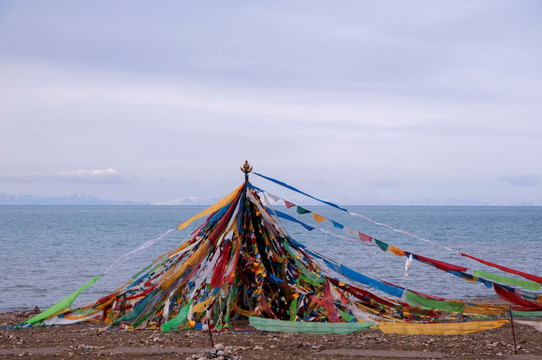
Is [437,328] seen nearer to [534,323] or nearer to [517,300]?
[517,300]

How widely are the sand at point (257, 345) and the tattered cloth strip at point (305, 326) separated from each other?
214 mm

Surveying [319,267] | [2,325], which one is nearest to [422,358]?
[319,267]

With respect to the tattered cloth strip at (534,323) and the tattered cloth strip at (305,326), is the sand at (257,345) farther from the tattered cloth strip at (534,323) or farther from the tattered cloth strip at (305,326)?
the tattered cloth strip at (534,323)

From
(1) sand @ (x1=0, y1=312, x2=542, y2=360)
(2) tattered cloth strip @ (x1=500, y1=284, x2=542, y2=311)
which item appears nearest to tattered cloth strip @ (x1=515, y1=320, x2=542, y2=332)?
(1) sand @ (x1=0, y1=312, x2=542, y2=360)

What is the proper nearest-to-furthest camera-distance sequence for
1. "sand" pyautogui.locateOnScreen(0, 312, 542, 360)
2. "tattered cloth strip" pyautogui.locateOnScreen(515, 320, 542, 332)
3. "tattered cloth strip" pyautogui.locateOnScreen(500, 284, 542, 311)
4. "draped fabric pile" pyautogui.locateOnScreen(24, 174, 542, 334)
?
"sand" pyautogui.locateOnScreen(0, 312, 542, 360)
"tattered cloth strip" pyautogui.locateOnScreen(500, 284, 542, 311)
"draped fabric pile" pyautogui.locateOnScreen(24, 174, 542, 334)
"tattered cloth strip" pyautogui.locateOnScreen(515, 320, 542, 332)

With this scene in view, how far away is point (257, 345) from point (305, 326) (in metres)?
0.75

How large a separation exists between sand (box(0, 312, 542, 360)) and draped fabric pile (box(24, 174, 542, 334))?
0.97 ft

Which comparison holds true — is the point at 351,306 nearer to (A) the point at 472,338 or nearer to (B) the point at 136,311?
(A) the point at 472,338

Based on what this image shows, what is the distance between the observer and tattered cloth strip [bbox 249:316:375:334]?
9.11 meters

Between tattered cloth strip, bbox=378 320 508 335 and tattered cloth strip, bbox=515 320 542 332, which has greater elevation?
tattered cloth strip, bbox=378 320 508 335

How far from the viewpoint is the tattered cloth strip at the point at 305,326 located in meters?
9.11

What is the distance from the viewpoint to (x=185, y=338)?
391 inches

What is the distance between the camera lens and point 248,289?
11.0 meters

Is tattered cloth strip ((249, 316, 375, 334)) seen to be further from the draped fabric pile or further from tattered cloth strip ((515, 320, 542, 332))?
tattered cloth strip ((515, 320, 542, 332))
